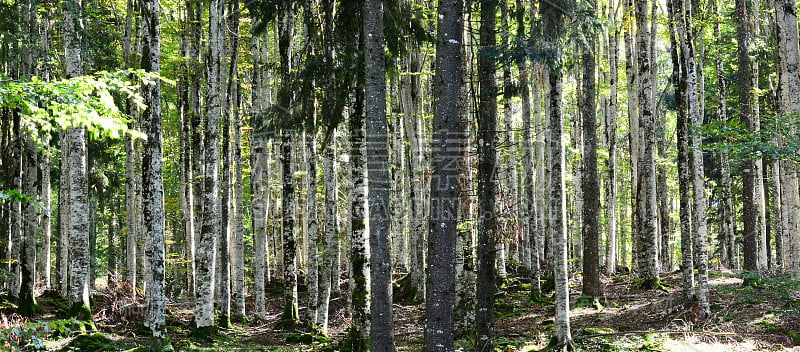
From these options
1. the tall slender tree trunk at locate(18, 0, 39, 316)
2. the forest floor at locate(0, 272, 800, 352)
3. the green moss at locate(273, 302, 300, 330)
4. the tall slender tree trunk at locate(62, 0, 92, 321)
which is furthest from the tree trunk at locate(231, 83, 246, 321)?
the tall slender tree trunk at locate(18, 0, 39, 316)

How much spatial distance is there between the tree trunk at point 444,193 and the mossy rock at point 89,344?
20.7 feet

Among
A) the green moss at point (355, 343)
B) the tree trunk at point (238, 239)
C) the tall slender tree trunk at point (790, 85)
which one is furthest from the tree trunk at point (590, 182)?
the tree trunk at point (238, 239)

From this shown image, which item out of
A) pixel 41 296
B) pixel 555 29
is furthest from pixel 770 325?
pixel 41 296

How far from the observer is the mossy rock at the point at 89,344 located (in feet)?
33.2

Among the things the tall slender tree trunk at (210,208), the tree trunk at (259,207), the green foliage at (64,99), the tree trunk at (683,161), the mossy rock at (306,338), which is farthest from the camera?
the tree trunk at (259,207)

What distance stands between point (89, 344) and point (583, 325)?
9.50 metres

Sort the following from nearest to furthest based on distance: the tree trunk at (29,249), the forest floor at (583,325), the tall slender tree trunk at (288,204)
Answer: the forest floor at (583,325), the tall slender tree trunk at (288,204), the tree trunk at (29,249)

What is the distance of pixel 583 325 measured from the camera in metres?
11.8

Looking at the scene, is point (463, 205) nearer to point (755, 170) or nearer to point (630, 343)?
point (630, 343)

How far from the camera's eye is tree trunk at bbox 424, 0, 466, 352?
7180 millimetres

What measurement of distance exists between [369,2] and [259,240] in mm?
8724

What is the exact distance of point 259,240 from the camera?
1496 cm

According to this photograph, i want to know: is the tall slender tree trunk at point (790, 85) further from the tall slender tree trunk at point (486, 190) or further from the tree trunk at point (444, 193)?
the tree trunk at point (444, 193)

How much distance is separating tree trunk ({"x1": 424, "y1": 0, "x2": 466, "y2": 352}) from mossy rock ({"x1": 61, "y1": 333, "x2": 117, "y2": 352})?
6302 mm
